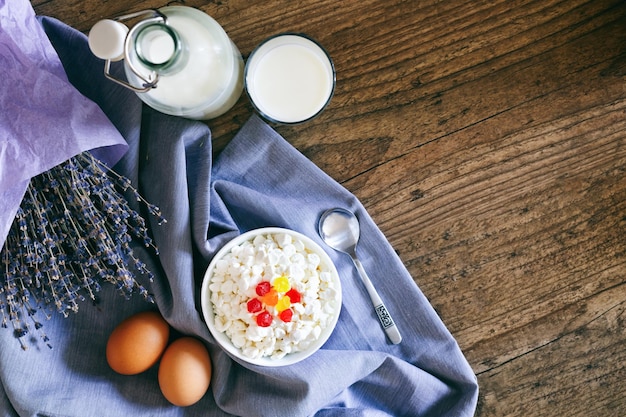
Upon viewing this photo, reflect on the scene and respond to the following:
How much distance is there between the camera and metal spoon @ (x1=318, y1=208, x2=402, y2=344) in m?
1.12

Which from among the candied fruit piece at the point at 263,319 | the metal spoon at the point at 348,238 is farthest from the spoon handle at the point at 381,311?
the candied fruit piece at the point at 263,319

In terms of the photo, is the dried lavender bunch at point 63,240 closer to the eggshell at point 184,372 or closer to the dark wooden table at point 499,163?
the eggshell at point 184,372

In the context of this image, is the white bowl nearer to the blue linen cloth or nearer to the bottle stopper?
the blue linen cloth

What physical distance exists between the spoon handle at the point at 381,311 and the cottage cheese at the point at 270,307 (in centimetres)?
10

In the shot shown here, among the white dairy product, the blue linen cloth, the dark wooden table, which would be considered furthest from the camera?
the dark wooden table

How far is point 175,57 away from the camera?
881 mm

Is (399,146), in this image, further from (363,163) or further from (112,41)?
(112,41)

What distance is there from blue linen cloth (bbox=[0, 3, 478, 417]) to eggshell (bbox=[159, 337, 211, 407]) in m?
0.03

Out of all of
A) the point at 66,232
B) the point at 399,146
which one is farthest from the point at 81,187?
the point at 399,146

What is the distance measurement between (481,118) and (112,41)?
0.69 m

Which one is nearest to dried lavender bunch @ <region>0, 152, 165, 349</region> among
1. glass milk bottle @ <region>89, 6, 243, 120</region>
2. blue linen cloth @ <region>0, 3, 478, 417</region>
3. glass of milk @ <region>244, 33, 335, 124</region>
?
blue linen cloth @ <region>0, 3, 478, 417</region>

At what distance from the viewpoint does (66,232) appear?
102 cm

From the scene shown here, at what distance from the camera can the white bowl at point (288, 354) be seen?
102 cm

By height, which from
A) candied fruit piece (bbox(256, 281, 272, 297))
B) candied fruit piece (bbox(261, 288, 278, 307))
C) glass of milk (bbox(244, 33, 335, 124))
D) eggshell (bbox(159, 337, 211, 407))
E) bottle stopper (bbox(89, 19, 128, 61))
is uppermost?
bottle stopper (bbox(89, 19, 128, 61))
